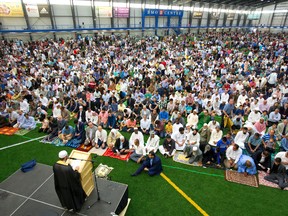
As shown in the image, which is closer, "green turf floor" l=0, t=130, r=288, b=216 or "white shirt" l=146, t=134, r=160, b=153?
"green turf floor" l=0, t=130, r=288, b=216

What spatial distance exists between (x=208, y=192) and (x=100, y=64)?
14426mm

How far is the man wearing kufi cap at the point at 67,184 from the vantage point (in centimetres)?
378

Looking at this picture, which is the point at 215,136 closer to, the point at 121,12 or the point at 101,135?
the point at 101,135

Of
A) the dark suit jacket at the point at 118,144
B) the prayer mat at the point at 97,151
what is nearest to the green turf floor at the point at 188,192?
the prayer mat at the point at 97,151

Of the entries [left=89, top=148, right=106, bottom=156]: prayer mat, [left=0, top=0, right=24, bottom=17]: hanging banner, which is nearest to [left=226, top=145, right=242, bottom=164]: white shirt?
[left=89, top=148, right=106, bottom=156]: prayer mat

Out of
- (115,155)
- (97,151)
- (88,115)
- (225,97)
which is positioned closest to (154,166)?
(115,155)

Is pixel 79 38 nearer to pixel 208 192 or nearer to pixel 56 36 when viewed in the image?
pixel 56 36

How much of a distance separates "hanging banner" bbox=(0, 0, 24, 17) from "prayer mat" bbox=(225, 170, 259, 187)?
2490 centimetres

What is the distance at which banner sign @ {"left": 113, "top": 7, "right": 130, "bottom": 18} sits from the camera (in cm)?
2878

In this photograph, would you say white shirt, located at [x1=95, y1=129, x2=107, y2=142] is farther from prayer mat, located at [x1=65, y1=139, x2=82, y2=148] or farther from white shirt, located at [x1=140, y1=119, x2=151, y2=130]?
white shirt, located at [x1=140, y1=119, x2=151, y2=130]

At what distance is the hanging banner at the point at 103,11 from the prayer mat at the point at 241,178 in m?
27.6

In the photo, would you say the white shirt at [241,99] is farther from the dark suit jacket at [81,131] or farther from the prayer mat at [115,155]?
the dark suit jacket at [81,131]

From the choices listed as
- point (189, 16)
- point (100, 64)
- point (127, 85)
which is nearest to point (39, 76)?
point (100, 64)

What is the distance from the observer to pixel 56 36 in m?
25.0
